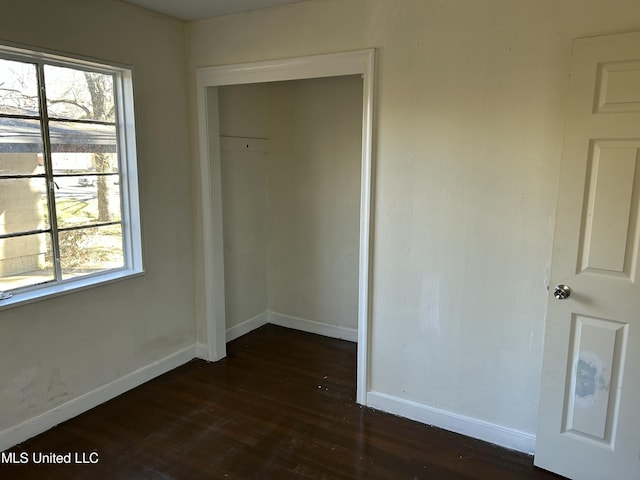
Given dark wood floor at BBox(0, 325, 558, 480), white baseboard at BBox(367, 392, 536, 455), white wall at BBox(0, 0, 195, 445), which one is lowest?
dark wood floor at BBox(0, 325, 558, 480)

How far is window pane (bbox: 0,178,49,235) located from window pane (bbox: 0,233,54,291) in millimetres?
65

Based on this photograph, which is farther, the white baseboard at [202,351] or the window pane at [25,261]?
the white baseboard at [202,351]

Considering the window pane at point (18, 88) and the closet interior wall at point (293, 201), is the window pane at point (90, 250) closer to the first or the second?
the window pane at point (18, 88)

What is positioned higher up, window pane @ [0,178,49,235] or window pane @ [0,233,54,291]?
window pane @ [0,178,49,235]

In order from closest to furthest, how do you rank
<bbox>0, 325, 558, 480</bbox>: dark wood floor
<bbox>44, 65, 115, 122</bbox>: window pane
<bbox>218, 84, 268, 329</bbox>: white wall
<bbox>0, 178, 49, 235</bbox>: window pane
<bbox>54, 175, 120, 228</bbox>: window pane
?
<bbox>0, 325, 558, 480</bbox>: dark wood floor
<bbox>0, 178, 49, 235</bbox>: window pane
<bbox>44, 65, 115, 122</bbox>: window pane
<bbox>54, 175, 120, 228</bbox>: window pane
<bbox>218, 84, 268, 329</bbox>: white wall

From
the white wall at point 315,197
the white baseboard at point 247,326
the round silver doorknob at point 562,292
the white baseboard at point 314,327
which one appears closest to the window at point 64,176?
the white baseboard at point 247,326

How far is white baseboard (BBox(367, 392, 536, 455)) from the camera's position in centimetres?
252

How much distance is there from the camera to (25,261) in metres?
2.60

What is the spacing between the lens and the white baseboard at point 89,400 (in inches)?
99.4

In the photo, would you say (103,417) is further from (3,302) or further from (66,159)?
(66,159)

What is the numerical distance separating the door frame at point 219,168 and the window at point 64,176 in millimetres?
526

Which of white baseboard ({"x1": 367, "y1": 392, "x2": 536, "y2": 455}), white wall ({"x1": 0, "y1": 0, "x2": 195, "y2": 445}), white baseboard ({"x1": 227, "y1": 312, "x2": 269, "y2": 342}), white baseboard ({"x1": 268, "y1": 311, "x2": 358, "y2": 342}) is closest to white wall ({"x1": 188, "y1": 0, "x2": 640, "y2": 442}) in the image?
white baseboard ({"x1": 367, "y1": 392, "x2": 536, "y2": 455})

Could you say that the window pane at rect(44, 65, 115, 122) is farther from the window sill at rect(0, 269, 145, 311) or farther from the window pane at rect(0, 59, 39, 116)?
the window sill at rect(0, 269, 145, 311)

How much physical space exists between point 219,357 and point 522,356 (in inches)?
89.5
